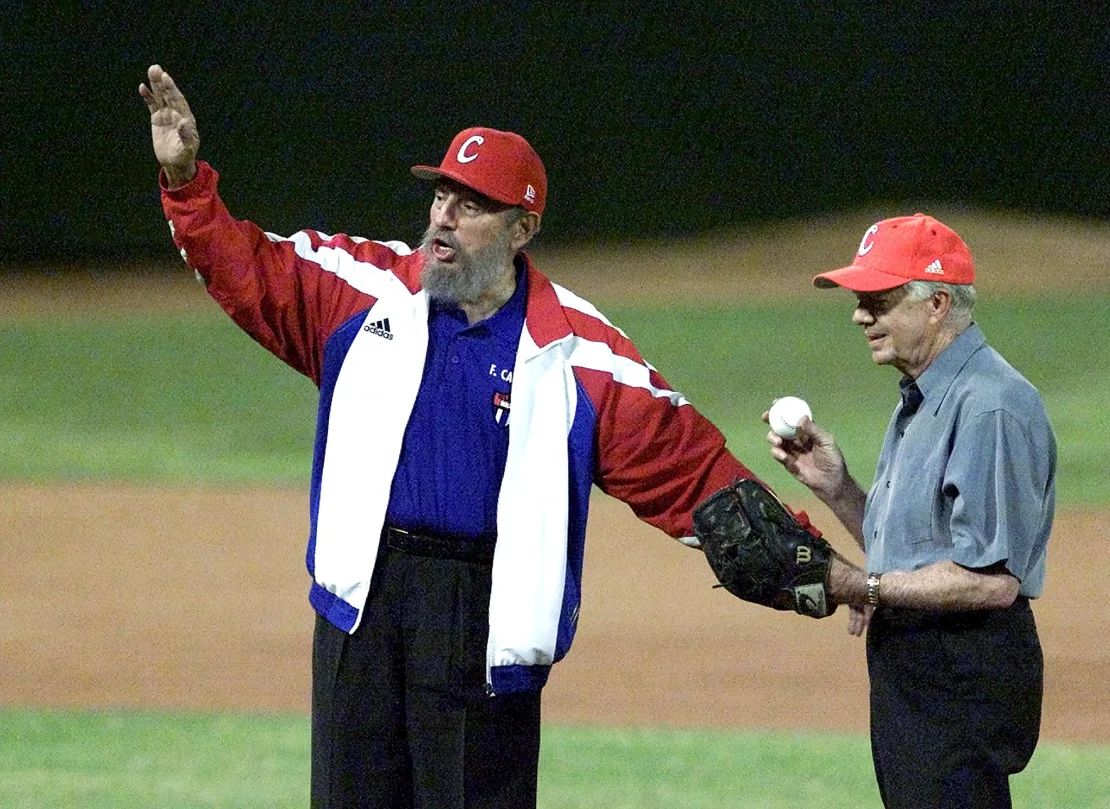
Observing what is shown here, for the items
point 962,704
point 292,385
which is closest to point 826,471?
point 962,704

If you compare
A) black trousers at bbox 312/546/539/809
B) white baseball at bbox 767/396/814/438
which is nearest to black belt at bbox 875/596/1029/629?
white baseball at bbox 767/396/814/438

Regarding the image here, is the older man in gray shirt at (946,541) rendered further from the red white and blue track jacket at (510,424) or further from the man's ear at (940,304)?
the red white and blue track jacket at (510,424)

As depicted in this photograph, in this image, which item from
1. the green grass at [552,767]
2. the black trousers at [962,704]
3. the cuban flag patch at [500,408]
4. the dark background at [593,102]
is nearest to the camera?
the black trousers at [962,704]

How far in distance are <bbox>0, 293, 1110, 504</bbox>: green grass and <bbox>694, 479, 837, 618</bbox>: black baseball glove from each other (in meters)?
7.55

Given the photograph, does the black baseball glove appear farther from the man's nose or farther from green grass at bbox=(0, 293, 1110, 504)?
green grass at bbox=(0, 293, 1110, 504)

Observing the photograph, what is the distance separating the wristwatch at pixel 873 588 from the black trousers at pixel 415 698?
0.85 meters

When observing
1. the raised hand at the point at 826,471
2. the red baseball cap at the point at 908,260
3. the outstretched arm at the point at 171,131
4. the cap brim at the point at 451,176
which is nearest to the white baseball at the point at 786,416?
the raised hand at the point at 826,471

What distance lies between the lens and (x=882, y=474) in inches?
151

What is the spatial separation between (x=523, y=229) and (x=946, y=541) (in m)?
1.26

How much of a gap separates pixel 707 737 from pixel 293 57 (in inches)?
621

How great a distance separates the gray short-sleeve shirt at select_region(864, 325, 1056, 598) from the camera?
348 centimetres

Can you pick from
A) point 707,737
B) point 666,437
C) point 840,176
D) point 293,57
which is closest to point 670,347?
point 840,176

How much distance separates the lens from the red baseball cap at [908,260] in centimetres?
369

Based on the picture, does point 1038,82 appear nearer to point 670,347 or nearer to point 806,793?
point 670,347
